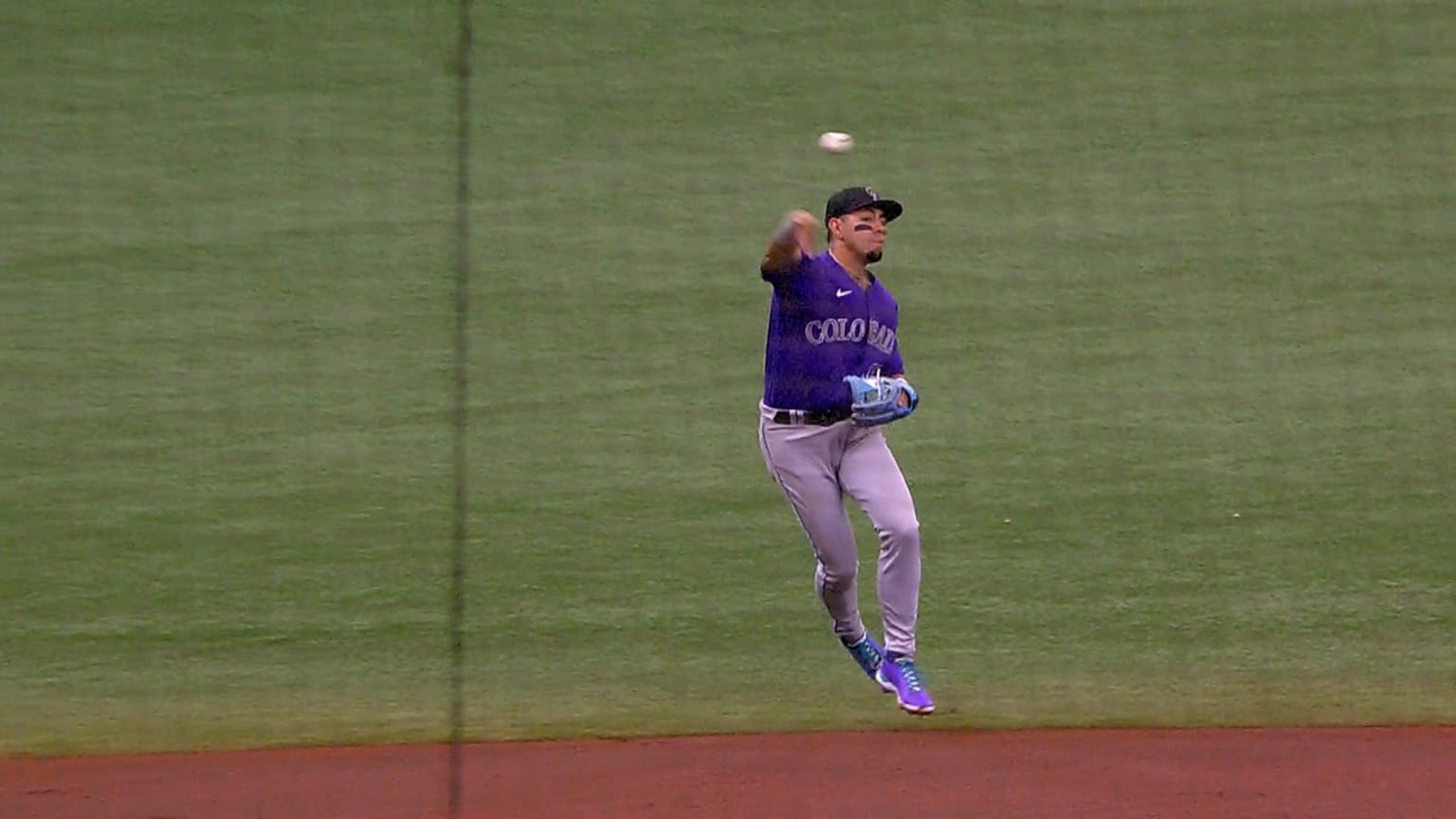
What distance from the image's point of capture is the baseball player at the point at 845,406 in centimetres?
589

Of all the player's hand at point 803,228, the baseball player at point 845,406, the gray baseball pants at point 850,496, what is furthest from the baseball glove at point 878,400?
the player's hand at point 803,228

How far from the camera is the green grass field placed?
6906 millimetres

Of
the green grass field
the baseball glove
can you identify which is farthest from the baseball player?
the green grass field

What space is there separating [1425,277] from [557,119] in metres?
4.43

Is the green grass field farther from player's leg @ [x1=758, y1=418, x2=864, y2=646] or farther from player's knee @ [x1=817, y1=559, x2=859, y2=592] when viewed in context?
player's leg @ [x1=758, y1=418, x2=864, y2=646]

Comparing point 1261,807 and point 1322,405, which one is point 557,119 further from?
point 1261,807

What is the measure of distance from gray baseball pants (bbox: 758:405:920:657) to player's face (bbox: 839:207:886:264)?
1.72 ft

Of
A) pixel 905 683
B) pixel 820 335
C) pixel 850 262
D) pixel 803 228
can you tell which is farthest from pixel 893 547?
pixel 803 228

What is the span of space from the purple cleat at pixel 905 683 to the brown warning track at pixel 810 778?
12 centimetres

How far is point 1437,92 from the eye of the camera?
10.6 m

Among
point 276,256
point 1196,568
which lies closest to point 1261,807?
point 1196,568

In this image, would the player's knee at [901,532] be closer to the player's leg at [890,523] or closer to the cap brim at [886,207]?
the player's leg at [890,523]

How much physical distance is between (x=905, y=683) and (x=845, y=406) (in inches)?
34.3

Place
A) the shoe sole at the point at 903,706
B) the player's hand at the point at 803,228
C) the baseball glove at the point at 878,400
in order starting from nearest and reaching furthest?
the player's hand at the point at 803,228 → the baseball glove at the point at 878,400 → the shoe sole at the point at 903,706
